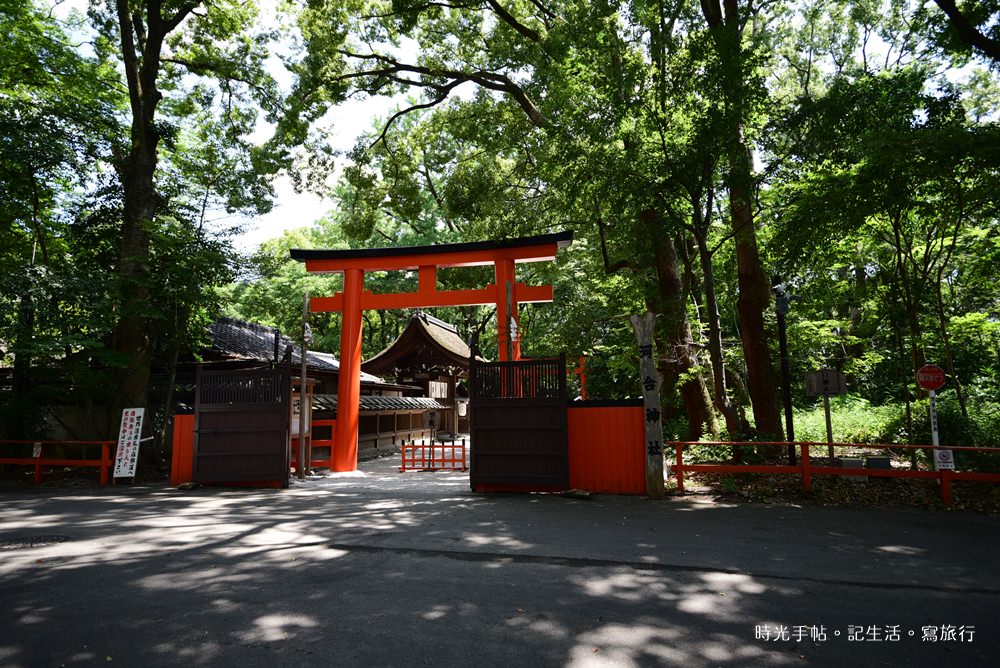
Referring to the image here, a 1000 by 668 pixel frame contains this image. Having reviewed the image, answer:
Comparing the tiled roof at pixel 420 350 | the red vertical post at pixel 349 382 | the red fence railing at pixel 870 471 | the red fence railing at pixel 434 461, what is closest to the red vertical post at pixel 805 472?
the red fence railing at pixel 870 471

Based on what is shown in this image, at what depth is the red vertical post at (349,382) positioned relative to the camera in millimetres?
13172

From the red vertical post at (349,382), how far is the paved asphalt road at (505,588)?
214 inches

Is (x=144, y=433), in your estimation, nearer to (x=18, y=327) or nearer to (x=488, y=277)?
(x=18, y=327)

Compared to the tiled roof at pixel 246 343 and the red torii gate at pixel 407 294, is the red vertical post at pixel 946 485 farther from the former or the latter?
the tiled roof at pixel 246 343

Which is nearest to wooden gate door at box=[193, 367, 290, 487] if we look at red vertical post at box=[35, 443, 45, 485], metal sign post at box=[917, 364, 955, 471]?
red vertical post at box=[35, 443, 45, 485]

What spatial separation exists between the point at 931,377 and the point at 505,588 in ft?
25.8

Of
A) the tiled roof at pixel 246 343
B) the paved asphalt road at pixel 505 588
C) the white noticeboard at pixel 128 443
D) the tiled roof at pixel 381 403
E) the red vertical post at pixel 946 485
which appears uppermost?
the tiled roof at pixel 246 343

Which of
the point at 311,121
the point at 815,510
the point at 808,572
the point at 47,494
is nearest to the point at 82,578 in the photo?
the point at 808,572

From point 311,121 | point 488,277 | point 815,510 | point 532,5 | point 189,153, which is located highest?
point 532,5

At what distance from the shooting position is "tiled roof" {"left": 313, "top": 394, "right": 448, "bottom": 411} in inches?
606

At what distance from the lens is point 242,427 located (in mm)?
10461

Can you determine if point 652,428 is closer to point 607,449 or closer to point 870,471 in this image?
point 607,449

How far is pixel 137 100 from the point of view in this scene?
1355 centimetres

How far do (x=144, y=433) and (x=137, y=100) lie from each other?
842 cm
